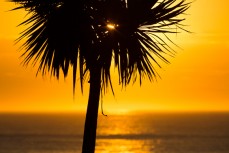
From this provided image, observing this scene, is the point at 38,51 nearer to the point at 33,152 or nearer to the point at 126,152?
the point at 33,152

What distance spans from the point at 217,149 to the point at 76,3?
97547 millimetres

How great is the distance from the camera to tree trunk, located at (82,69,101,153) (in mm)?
14375

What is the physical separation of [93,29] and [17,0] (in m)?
1.71

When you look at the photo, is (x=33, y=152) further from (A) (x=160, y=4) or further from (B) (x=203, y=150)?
(A) (x=160, y=4)

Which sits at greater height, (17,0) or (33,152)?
(17,0)

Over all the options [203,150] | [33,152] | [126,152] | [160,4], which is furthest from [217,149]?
[160,4]

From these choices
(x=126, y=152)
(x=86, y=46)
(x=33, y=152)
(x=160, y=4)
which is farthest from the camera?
(x=126, y=152)

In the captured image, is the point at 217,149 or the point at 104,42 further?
the point at 217,149

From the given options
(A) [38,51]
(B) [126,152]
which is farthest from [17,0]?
(B) [126,152]

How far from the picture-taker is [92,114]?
14523 mm

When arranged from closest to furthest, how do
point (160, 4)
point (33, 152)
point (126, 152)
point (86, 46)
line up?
point (86, 46)
point (160, 4)
point (33, 152)
point (126, 152)

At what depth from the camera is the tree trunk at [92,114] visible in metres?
14.4

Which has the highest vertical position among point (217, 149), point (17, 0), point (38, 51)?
point (17, 0)

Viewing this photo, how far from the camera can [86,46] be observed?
14.6m
